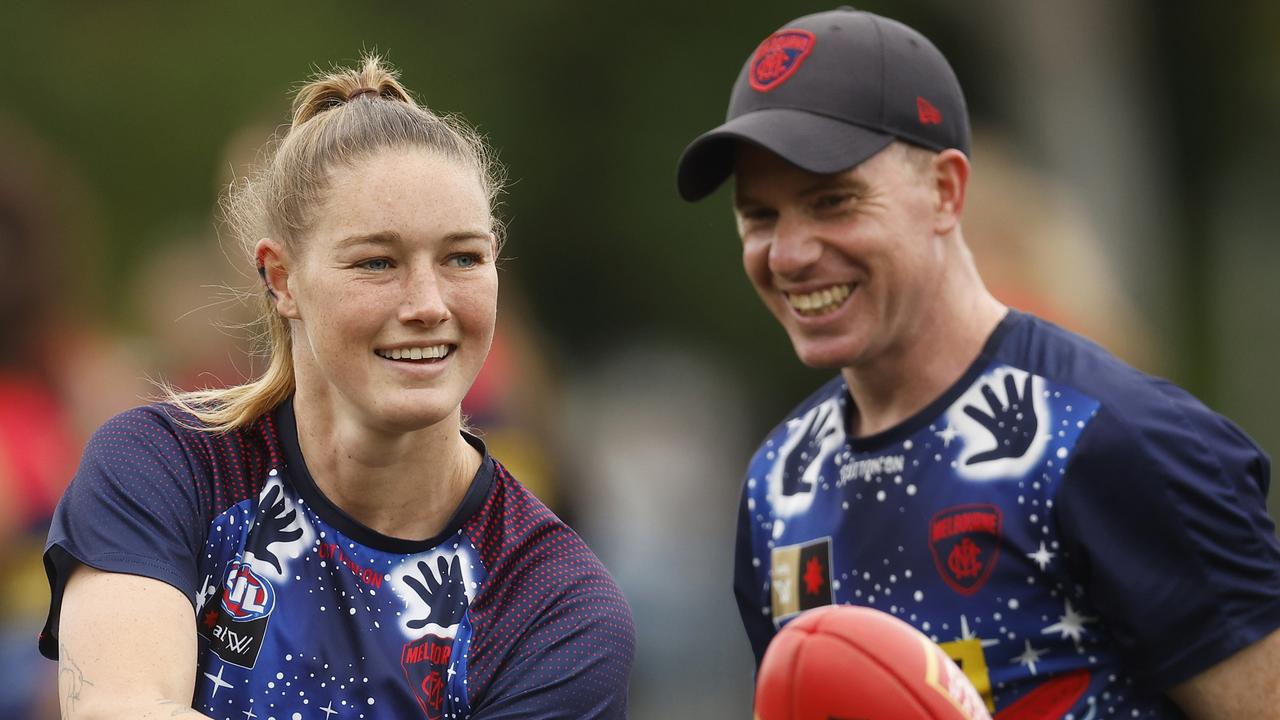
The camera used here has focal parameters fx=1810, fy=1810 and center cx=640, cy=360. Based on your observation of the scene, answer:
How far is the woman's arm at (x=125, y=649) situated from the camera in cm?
340

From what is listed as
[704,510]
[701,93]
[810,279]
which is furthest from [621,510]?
[810,279]

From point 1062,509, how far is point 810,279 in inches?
32.3

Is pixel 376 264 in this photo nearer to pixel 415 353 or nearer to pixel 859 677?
pixel 415 353

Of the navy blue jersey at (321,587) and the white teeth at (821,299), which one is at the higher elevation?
the white teeth at (821,299)

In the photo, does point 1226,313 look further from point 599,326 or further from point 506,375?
point 506,375

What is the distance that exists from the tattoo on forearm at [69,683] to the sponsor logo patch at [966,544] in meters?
1.86

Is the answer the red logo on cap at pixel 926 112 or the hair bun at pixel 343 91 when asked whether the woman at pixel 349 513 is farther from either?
the red logo on cap at pixel 926 112

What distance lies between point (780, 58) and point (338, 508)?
1.59 metres

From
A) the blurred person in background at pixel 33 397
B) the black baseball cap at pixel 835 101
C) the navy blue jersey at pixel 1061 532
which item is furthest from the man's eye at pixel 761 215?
the blurred person in background at pixel 33 397

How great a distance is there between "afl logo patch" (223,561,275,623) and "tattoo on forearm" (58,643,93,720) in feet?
1.07

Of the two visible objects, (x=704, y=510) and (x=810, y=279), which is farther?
(x=704, y=510)

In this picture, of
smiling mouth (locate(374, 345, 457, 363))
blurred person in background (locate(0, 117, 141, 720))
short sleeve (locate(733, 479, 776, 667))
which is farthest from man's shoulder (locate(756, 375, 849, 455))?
blurred person in background (locate(0, 117, 141, 720))

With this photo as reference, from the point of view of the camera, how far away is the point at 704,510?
12.0m

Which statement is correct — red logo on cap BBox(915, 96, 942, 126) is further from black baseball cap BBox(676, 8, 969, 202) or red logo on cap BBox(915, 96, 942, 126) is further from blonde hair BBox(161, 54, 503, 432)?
blonde hair BBox(161, 54, 503, 432)
